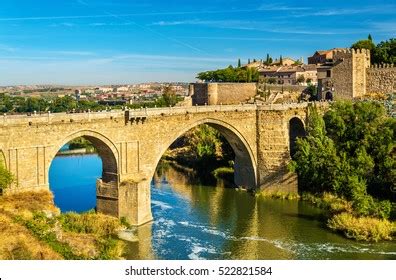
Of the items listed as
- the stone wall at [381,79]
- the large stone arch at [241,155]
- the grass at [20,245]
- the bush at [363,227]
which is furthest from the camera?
the stone wall at [381,79]

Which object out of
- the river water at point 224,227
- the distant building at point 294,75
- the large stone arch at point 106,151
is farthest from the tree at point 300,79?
the large stone arch at point 106,151

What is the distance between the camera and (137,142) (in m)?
28.0

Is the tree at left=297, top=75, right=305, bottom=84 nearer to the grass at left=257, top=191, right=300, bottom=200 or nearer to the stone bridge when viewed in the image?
the stone bridge

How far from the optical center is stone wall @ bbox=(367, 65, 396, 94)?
144ft

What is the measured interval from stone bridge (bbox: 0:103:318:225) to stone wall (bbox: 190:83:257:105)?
1352 cm

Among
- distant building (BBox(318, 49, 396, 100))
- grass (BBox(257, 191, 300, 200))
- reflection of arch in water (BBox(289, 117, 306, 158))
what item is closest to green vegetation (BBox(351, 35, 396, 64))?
distant building (BBox(318, 49, 396, 100))

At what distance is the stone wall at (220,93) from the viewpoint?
50.3 meters

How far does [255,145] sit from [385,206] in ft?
32.4

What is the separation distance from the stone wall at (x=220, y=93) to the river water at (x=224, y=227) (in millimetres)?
13865

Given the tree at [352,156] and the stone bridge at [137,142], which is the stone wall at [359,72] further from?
the tree at [352,156]

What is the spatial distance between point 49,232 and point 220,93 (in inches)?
1281

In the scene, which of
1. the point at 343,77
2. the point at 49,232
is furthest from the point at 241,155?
the point at 49,232

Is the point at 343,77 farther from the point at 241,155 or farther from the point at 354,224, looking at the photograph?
the point at 354,224

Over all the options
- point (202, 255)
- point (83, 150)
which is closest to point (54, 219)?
point (202, 255)
